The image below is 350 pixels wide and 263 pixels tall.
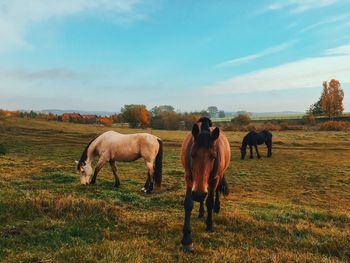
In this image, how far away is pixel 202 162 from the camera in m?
4.92

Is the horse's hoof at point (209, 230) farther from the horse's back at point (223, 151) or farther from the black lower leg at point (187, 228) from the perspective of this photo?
the horse's back at point (223, 151)

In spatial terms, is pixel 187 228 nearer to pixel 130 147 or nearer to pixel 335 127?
pixel 130 147

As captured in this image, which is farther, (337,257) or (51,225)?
(51,225)

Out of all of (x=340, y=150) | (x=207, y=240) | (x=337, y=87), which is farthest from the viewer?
(x=337, y=87)

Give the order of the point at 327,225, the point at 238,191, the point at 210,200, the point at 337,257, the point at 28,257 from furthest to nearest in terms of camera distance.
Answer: the point at 238,191
the point at 327,225
the point at 210,200
the point at 337,257
the point at 28,257

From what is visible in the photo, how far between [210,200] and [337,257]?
8.24 feet

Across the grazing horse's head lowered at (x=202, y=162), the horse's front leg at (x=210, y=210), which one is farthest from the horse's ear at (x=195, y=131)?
the horse's front leg at (x=210, y=210)

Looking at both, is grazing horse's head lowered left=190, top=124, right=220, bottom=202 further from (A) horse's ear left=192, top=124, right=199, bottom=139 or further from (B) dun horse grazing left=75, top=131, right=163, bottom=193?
(B) dun horse grazing left=75, top=131, right=163, bottom=193

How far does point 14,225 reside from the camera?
580 cm

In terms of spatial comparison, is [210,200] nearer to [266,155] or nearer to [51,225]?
[51,225]

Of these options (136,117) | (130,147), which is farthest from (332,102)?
(130,147)

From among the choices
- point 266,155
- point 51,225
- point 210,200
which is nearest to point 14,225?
point 51,225

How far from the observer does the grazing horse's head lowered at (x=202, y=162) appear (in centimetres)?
479

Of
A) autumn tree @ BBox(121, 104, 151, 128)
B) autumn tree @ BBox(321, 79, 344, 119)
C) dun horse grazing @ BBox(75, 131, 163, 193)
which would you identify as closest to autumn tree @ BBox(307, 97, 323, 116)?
autumn tree @ BBox(321, 79, 344, 119)
